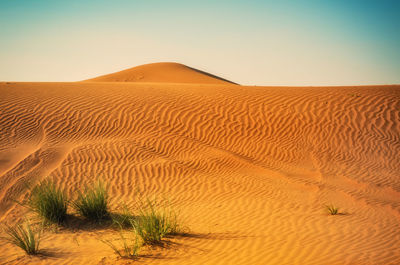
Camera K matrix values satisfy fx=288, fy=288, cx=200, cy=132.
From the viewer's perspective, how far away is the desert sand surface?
4477 millimetres

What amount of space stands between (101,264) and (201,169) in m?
5.40

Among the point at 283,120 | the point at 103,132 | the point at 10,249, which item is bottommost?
the point at 10,249

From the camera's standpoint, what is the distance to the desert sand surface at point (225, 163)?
4477 millimetres

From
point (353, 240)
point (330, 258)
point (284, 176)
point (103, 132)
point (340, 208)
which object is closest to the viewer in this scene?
point (330, 258)

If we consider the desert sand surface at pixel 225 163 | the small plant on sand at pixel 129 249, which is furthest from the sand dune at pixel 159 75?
the small plant on sand at pixel 129 249

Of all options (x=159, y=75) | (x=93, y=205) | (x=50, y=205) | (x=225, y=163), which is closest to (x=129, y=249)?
(x=93, y=205)

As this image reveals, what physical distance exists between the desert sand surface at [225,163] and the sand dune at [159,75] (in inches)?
978

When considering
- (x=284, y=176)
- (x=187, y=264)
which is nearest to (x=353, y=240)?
(x=187, y=264)

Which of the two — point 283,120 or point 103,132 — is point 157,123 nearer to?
point 103,132

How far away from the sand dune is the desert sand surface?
24.9 metres

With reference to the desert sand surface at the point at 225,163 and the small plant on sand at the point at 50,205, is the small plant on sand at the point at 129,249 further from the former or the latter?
the small plant on sand at the point at 50,205

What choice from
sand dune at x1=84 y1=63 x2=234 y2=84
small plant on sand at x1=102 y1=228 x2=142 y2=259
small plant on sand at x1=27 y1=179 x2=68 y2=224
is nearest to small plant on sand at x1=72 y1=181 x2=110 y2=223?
small plant on sand at x1=27 y1=179 x2=68 y2=224

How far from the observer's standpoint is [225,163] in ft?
31.4

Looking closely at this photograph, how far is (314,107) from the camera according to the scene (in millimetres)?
13375
